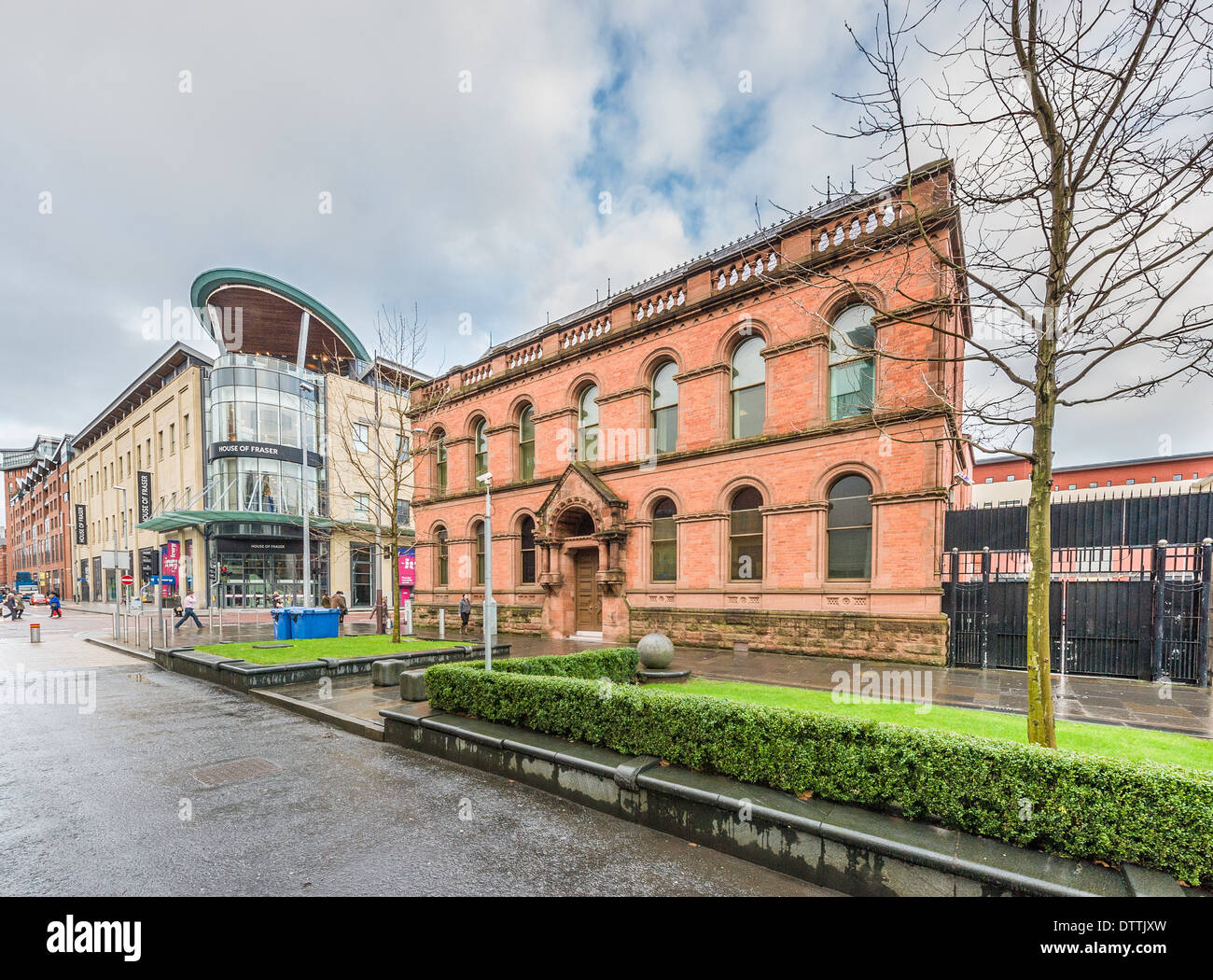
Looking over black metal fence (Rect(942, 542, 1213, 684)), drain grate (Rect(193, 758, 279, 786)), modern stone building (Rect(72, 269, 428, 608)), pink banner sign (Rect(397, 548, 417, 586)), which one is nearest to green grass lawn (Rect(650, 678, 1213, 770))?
black metal fence (Rect(942, 542, 1213, 684))

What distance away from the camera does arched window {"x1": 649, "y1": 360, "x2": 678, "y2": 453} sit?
56.4ft

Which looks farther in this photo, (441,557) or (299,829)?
(441,557)

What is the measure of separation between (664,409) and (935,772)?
14.1m

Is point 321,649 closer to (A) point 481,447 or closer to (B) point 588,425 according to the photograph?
(A) point 481,447

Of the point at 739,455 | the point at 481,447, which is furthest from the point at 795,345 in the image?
the point at 481,447

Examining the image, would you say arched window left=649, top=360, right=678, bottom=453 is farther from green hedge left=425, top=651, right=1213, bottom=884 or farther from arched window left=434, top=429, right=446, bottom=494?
green hedge left=425, top=651, right=1213, bottom=884

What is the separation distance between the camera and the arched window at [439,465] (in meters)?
24.1

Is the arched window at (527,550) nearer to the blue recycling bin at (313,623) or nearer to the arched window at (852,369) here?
the blue recycling bin at (313,623)

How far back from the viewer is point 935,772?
4125mm

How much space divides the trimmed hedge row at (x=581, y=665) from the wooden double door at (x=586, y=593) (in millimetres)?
8337

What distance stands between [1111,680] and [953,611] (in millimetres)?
2774
